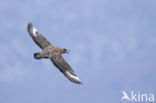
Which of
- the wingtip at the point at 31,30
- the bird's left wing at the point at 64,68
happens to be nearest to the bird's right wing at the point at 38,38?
the wingtip at the point at 31,30

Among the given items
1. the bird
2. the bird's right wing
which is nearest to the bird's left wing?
the bird

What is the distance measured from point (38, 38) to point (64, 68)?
286 cm

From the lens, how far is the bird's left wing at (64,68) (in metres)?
29.2

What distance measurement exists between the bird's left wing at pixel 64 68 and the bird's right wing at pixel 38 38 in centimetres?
129

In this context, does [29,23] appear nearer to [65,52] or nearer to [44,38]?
[44,38]

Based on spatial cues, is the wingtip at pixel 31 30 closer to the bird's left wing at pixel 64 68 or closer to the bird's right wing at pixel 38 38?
the bird's right wing at pixel 38 38

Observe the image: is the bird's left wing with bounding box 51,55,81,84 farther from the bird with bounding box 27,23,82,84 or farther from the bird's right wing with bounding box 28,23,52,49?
the bird's right wing with bounding box 28,23,52,49

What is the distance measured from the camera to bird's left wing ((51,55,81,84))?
2925 centimetres

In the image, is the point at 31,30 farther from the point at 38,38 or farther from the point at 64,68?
the point at 64,68

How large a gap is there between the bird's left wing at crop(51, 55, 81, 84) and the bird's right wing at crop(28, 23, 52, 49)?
1288 mm

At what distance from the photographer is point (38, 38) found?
102 feet

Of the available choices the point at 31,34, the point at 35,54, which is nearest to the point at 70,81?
the point at 35,54

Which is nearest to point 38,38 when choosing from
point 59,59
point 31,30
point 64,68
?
point 31,30

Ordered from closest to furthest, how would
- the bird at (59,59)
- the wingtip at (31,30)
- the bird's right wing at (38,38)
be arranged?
the bird at (59,59) → the bird's right wing at (38,38) → the wingtip at (31,30)
